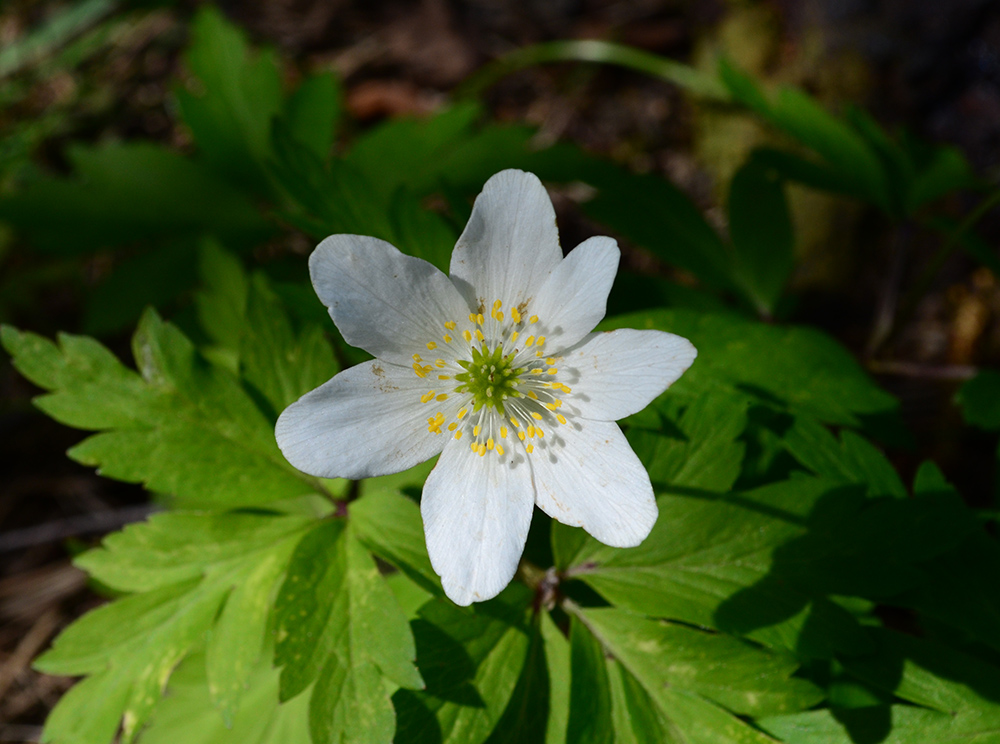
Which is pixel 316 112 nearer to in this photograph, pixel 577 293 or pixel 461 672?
pixel 577 293

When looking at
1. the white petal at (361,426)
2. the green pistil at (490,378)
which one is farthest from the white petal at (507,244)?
the white petal at (361,426)

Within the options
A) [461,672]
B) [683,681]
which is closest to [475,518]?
[461,672]

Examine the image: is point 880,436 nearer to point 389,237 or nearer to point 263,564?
point 389,237

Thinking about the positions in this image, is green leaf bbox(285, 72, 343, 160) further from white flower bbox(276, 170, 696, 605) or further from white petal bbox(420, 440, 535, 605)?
white petal bbox(420, 440, 535, 605)

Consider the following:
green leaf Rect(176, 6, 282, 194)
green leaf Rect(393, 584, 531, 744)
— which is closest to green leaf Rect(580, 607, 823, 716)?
green leaf Rect(393, 584, 531, 744)

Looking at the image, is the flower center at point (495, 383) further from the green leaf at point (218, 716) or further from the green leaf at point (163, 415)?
the green leaf at point (218, 716)

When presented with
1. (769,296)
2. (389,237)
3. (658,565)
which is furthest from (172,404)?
(769,296)
